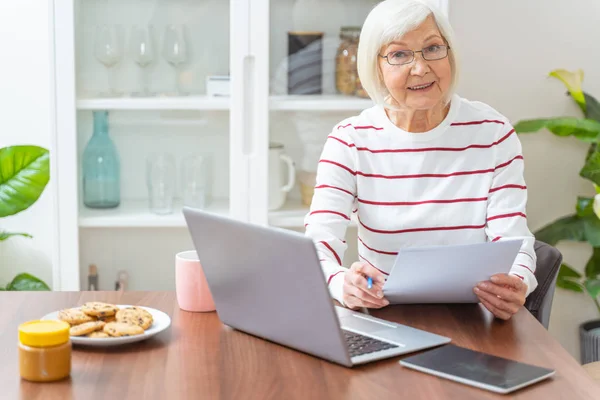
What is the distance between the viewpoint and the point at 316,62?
287 cm

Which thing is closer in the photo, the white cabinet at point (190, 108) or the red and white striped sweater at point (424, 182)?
the red and white striped sweater at point (424, 182)

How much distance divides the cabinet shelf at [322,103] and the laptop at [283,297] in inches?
58.5

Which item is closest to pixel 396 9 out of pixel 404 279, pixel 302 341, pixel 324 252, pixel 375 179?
pixel 375 179

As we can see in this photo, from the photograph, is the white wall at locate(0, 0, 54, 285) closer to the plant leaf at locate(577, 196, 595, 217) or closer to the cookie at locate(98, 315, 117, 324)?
the cookie at locate(98, 315, 117, 324)

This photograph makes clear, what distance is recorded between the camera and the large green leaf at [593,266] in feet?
9.99

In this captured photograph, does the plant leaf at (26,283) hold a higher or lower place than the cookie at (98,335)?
lower

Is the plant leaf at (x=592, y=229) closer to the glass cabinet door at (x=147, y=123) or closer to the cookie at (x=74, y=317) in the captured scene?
the glass cabinet door at (x=147, y=123)

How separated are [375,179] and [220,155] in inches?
40.8

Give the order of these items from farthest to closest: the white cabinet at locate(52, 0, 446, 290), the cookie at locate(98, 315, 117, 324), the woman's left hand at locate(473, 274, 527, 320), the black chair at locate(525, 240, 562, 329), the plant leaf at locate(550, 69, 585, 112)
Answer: the plant leaf at locate(550, 69, 585, 112) → the white cabinet at locate(52, 0, 446, 290) → the black chair at locate(525, 240, 562, 329) → the woman's left hand at locate(473, 274, 527, 320) → the cookie at locate(98, 315, 117, 324)

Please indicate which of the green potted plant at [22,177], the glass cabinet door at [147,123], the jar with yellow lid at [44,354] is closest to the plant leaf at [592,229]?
the glass cabinet door at [147,123]

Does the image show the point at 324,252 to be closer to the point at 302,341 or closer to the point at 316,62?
the point at 302,341

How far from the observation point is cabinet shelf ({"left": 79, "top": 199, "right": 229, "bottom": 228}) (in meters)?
2.82

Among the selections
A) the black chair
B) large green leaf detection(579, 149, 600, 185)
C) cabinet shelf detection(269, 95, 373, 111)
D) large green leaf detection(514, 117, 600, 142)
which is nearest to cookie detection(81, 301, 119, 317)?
the black chair

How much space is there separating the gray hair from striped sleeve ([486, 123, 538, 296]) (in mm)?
190
